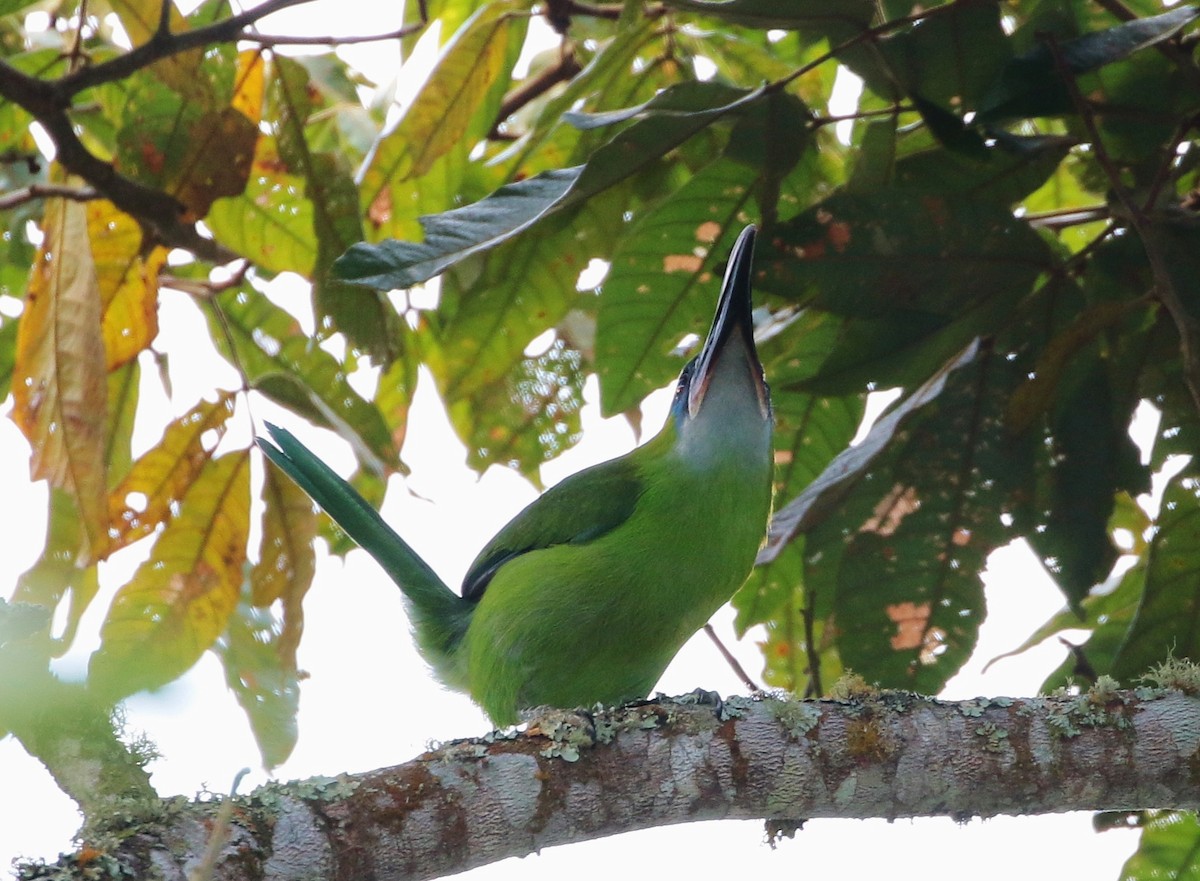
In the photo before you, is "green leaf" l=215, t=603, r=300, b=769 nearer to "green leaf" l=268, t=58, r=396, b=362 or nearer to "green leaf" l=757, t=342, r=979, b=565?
"green leaf" l=268, t=58, r=396, b=362

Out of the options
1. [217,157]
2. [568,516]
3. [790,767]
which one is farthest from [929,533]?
[217,157]

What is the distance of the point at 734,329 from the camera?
10.2 feet

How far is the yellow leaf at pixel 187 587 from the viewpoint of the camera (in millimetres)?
2971

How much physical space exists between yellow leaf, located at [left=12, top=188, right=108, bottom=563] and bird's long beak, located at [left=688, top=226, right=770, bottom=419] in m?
1.35

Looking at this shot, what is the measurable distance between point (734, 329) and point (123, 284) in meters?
1.47

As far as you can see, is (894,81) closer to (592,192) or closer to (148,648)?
(592,192)

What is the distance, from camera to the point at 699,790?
86.8 inches

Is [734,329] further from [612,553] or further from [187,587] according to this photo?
[187,587]

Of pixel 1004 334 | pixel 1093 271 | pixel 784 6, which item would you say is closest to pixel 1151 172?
pixel 1093 271

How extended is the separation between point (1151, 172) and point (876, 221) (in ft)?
2.19

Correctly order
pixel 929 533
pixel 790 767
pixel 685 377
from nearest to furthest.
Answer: pixel 790 767 → pixel 929 533 → pixel 685 377

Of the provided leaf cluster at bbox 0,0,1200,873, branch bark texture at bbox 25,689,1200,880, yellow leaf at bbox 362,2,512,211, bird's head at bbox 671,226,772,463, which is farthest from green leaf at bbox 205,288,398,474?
branch bark texture at bbox 25,689,1200,880

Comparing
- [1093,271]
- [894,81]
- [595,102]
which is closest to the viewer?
[894,81]

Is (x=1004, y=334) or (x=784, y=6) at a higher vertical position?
(x=784, y=6)
